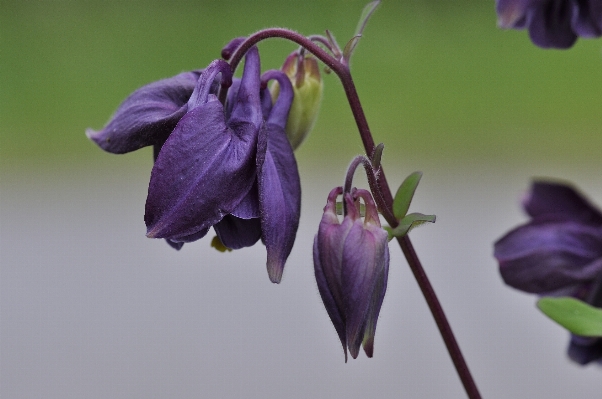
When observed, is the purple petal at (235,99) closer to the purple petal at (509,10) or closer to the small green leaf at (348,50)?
the small green leaf at (348,50)

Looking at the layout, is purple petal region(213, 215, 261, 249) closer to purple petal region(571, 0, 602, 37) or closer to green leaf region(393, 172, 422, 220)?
green leaf region(393, 172, 422, 220)

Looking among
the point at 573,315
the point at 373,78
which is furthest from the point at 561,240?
the point at 373,78

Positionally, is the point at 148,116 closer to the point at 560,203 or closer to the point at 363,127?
the point at 363,127

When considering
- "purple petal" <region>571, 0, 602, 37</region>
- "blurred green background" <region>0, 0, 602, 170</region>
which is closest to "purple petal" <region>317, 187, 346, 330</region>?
"purple petal" <region>571, 0, 602, 37</region>

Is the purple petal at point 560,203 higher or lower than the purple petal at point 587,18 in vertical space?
lower

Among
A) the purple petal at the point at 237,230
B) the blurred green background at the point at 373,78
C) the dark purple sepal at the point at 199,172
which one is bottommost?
the purple petal at the point at 237,230

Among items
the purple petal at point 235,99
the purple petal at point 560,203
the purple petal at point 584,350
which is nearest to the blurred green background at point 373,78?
the purple petal at point 560,203
